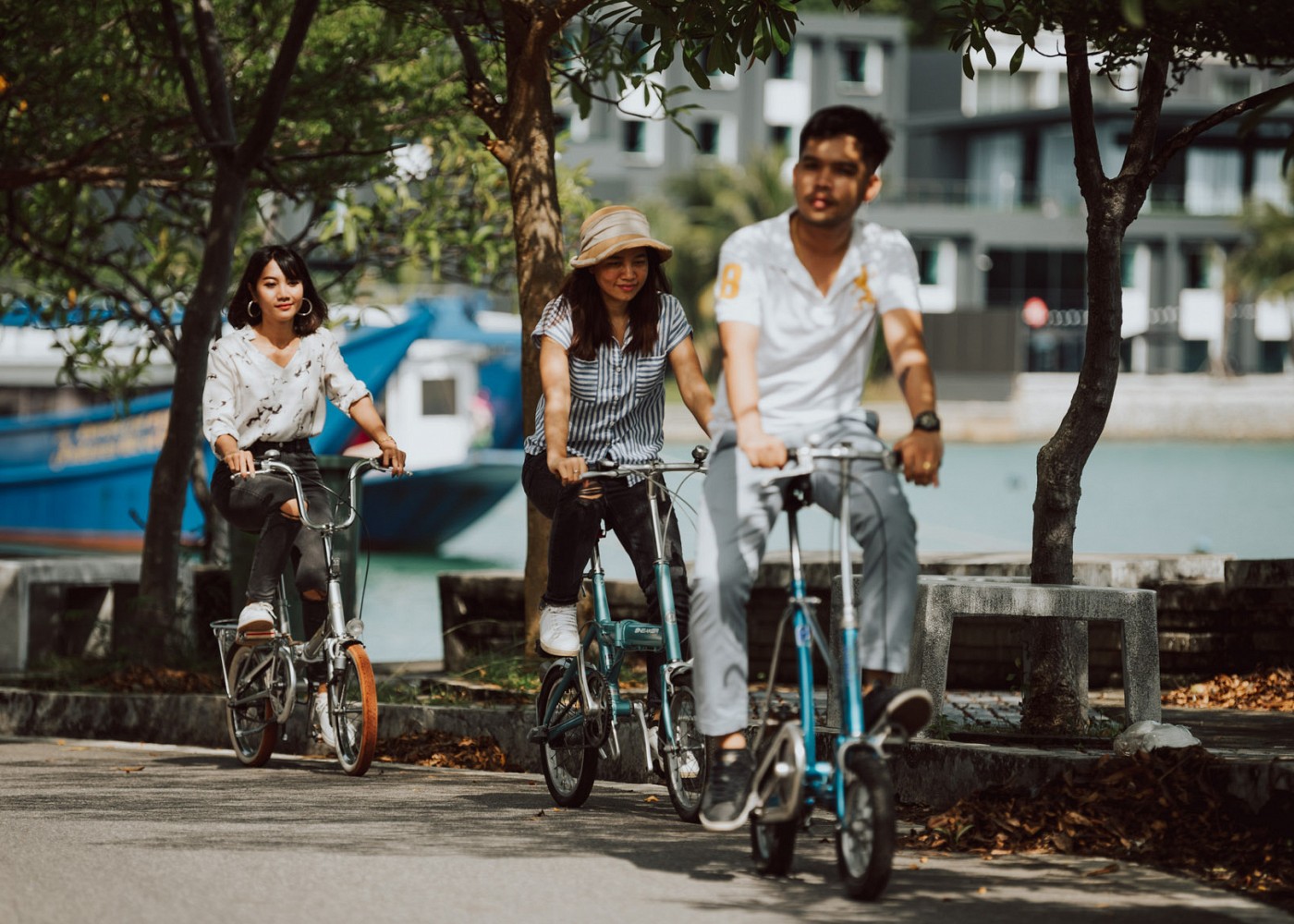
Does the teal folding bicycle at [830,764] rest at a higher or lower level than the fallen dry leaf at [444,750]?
higher

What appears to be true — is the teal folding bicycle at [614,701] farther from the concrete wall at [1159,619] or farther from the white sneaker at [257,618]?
the concrete wall at [1159,619]

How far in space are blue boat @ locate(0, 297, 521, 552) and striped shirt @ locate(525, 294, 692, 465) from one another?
24.2m

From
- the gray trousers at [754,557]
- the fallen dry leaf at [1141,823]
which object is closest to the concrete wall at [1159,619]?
the fallen dry leaf at [1141,823]

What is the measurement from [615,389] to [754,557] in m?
1.41

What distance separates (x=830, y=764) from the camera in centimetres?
520

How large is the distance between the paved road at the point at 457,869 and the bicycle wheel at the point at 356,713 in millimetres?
288

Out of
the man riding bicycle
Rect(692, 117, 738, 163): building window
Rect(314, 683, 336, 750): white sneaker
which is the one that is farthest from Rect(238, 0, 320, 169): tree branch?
Rect(692, 117, 738, 163): building window

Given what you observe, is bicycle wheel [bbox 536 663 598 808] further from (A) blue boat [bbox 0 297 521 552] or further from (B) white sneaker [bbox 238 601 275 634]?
(A) blue boat [bbox 0 297 521 552]

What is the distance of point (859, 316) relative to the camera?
17.2ft

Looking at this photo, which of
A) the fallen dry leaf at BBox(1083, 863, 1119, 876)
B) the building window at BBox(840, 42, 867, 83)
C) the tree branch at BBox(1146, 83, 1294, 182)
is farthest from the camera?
the building window at BBox(840, 42, 867, 83)

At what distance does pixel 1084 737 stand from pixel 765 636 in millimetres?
3249

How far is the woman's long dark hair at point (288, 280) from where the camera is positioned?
7984 mm

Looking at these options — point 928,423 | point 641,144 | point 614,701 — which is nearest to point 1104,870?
point 928,423

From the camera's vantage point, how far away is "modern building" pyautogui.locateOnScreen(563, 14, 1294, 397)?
78938 millimetres
